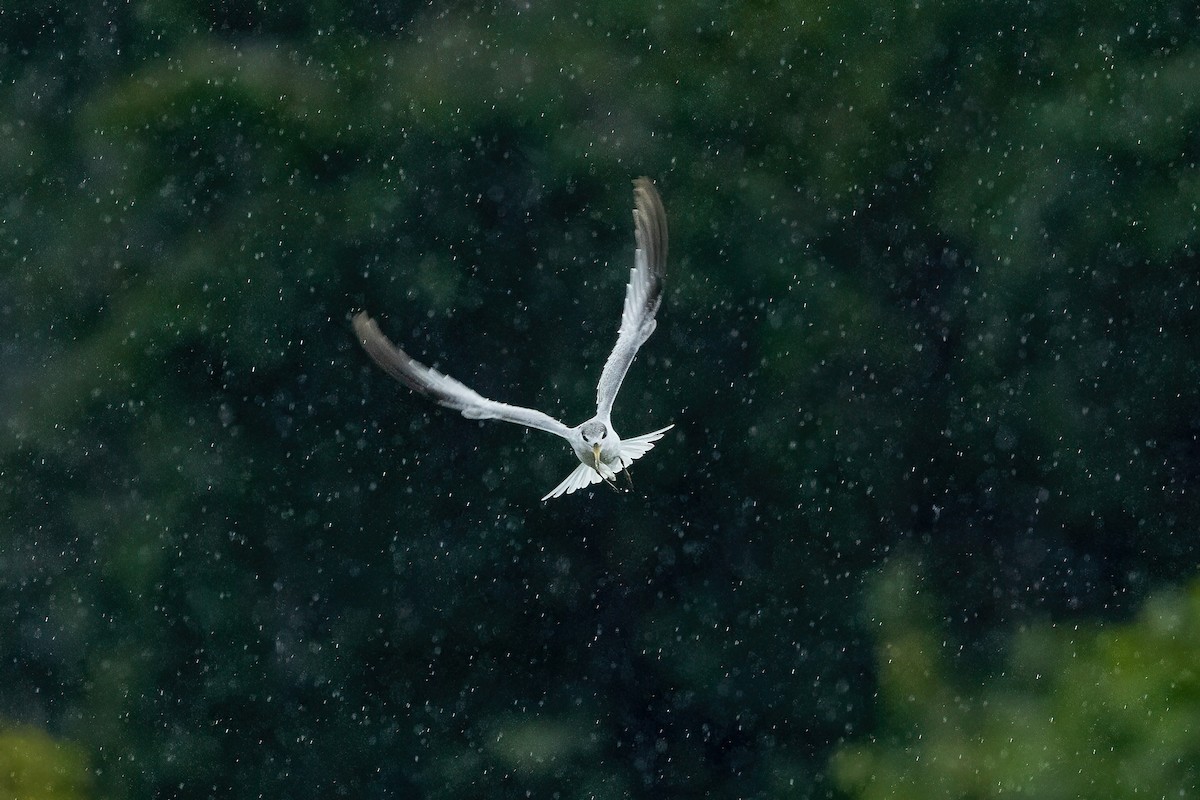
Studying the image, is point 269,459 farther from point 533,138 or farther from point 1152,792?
point 1152,792

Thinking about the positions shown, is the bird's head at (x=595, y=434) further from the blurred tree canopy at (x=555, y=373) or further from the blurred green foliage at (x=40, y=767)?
the blurred green foliage at (x=40, y=767)

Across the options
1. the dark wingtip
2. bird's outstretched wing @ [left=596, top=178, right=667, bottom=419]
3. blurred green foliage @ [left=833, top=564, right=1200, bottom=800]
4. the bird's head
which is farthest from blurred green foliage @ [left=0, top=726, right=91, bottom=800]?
the dark wingtip

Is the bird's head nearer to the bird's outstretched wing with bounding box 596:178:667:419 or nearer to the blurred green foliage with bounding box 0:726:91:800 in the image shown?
the bird's outstretched wing with bounding box 596:178:667:419

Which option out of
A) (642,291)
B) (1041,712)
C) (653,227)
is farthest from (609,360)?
(1041,712)

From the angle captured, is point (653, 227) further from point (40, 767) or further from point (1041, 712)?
point (40, 767)

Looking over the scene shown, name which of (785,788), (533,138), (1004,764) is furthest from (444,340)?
(1004,764)

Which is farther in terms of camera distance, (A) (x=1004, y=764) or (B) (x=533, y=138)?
(B) (x=533, y=138)

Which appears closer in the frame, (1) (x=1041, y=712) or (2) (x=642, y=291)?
(2) (x=642, y=291)

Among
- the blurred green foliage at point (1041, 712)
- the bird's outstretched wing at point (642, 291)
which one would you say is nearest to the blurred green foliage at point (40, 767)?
the blurred green foliage at point (1041, 712)
